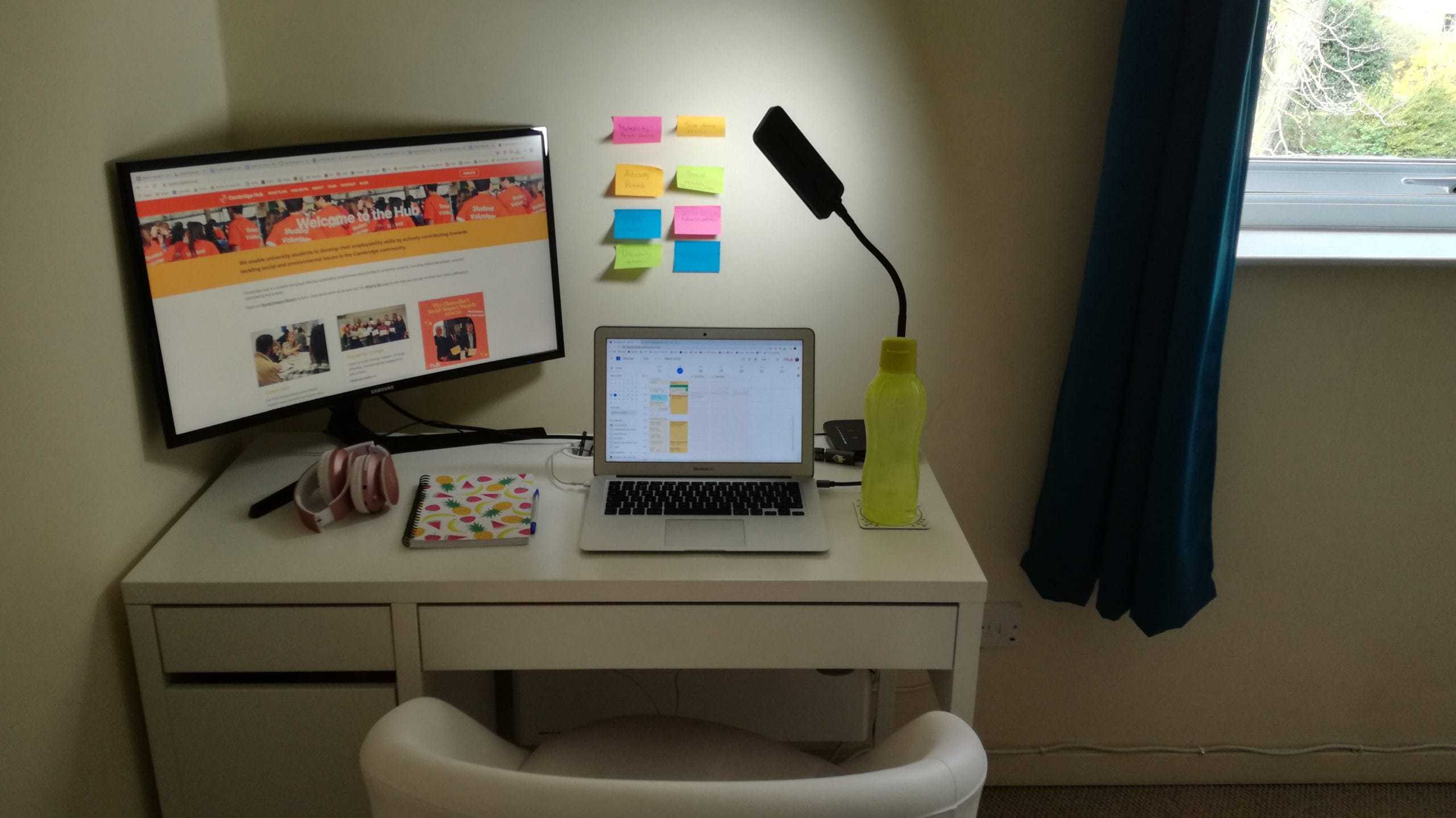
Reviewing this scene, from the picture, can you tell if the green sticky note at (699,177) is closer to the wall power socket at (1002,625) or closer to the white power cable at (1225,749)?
the wall power socket at (1002,625)

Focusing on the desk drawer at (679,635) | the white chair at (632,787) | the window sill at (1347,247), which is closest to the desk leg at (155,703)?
the desk drawer at (679,635)

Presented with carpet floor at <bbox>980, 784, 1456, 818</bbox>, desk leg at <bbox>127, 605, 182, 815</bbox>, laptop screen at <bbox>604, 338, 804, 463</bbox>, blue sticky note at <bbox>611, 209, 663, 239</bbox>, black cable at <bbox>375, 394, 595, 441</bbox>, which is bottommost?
carpet floor at <bbox>980, 784, 1456, 818</bbox>

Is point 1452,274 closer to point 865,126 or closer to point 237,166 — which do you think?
point 865,126

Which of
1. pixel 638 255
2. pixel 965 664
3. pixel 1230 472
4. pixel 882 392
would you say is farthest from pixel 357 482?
pixel 1230 472

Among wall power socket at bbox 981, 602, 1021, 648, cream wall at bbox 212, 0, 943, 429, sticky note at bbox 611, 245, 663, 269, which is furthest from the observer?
wall power socket at bbox 981, 602, 1021, 648

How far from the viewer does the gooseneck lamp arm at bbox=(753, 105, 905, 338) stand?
Answer: 1.54 meters

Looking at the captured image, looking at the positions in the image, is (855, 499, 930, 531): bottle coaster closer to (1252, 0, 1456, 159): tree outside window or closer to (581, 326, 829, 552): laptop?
(581, 326, 829, 552): laptop

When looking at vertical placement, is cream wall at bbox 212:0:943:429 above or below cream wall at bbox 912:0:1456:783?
above

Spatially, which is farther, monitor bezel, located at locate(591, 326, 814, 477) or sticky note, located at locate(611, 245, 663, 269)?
sticky note, located at locate(611, 245, 663, 269)

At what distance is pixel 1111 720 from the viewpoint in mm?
2105

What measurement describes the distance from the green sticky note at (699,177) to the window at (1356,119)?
899mm

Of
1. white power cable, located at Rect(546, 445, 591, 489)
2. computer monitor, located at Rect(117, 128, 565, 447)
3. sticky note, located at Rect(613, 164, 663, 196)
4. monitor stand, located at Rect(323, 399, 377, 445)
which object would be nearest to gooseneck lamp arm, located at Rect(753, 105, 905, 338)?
sticky note, located at Rect(613, 164, 663, 196)

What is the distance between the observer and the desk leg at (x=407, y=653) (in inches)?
54.5

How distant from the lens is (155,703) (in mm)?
1403
